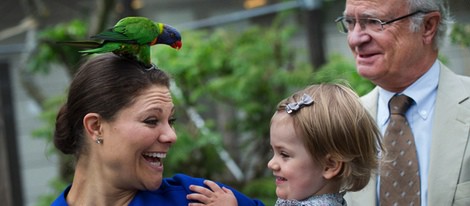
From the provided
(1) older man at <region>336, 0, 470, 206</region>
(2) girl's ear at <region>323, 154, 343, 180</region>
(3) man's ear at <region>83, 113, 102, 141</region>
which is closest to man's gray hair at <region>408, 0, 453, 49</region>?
(1) older man at <region>336, 0, 470, 206</region>

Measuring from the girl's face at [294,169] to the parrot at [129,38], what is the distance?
22.3 inches

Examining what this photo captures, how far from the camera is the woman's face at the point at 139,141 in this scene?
2.94m

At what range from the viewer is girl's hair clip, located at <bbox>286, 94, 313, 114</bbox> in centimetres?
295

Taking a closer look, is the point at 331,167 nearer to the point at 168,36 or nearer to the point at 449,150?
the point at 449,150

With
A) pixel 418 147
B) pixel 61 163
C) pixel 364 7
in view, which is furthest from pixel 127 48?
pixel 61 163

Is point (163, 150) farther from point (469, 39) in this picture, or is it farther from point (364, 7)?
point (469, 39)

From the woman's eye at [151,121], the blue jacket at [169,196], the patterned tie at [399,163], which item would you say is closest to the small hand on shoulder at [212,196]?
the blue jacket at [169,196]

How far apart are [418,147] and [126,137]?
46.9 inches

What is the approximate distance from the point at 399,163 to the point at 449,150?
0.70 feet

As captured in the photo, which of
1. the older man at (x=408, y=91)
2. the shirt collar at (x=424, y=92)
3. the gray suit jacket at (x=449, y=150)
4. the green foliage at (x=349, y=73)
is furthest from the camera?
the green foliage at (x=349, y=73)

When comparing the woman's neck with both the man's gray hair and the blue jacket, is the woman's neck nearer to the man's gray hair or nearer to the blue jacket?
the blue jacket

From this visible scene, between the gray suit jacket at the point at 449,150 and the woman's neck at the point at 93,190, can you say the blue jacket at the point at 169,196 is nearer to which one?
the woman's neck at the point at 93,190

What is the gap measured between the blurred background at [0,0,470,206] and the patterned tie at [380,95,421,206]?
2448 millimetres

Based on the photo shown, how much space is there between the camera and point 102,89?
2996 millimetres
